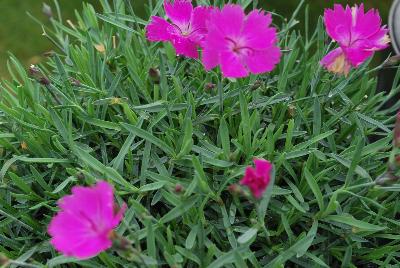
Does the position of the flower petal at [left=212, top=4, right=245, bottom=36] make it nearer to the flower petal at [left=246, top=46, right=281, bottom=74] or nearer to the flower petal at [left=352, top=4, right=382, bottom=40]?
the flower petal at [left=246, top=46, right=281, bottom=74]

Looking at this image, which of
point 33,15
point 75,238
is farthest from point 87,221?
point 33,15

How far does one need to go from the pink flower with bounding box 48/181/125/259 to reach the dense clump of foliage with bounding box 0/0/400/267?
0.17 m

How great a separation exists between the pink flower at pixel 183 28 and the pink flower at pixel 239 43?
0.38 feet

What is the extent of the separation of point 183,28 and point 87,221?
44cm

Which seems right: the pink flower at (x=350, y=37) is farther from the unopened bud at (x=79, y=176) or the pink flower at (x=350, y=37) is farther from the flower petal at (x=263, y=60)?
the unopened bud at (x=79, y=176)

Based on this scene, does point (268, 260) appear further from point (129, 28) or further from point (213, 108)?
point (129, 28)

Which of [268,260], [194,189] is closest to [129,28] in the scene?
[194,189]

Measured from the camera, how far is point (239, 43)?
34.4 inches

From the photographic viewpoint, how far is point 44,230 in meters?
1.05

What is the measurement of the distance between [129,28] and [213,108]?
0.29m

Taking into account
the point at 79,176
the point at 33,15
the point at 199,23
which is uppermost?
the point at 199,23

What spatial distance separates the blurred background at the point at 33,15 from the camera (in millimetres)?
2734

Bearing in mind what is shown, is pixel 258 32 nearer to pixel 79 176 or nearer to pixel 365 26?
pixel 365 26

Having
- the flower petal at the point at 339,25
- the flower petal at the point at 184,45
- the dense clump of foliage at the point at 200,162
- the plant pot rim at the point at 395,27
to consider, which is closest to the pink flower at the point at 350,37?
the flower petal at the point at 339,25
